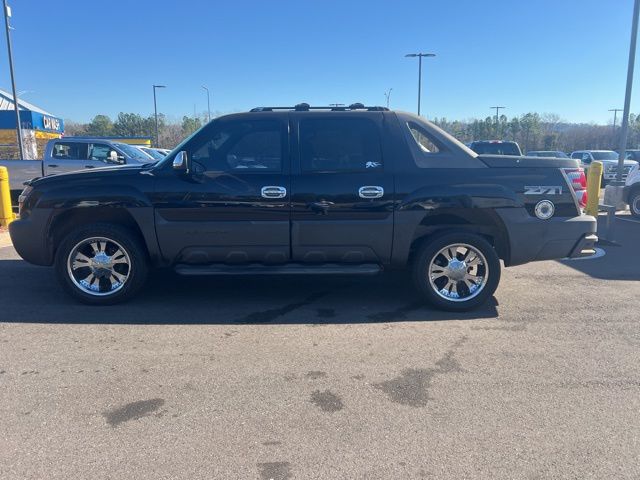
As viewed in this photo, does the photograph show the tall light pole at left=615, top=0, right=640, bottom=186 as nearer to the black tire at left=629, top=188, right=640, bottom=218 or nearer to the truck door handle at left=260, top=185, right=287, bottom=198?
the black tire at left=629, top=188, right=640, bottom=218

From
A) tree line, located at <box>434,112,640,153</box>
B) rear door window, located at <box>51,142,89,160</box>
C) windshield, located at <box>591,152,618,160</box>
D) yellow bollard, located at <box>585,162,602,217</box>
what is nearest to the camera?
yellow bollard, located at <box>585,162,602,217</box>

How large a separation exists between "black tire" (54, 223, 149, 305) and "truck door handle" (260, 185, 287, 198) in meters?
1.42

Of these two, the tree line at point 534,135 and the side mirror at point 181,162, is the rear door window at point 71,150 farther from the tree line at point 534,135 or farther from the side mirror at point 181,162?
the tree line at point 534,135

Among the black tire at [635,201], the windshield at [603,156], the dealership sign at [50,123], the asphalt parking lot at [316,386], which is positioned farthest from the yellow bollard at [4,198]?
the dealership sign at [50,123]

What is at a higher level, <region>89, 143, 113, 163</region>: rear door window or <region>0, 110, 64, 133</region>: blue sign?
<region>0, 110, 64, 133</region>: blue sign

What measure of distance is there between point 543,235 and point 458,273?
0.94 meters

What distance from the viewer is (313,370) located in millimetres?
3789

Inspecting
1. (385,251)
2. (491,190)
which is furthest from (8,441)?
(491,190)

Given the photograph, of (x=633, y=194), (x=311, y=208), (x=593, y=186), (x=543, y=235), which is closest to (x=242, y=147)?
(x=311, y=208)

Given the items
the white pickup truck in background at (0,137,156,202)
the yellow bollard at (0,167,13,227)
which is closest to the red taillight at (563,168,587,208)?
the yellow bollard at (0,167,13,227)

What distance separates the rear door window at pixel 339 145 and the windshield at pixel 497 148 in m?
12.3

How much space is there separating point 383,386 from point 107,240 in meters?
3.22

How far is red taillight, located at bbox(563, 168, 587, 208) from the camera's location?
518cm

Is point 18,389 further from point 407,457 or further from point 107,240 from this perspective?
point 407,457
